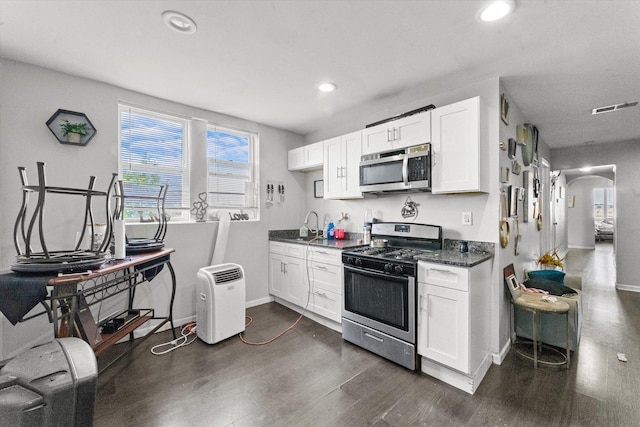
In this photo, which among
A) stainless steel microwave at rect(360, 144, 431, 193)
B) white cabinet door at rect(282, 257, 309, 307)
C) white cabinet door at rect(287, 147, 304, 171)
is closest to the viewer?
stainless steel microwave at rect(360, 144, 431, 193)

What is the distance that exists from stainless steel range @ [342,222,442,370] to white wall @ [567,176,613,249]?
29.1 feet

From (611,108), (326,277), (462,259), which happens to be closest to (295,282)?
(326,277)

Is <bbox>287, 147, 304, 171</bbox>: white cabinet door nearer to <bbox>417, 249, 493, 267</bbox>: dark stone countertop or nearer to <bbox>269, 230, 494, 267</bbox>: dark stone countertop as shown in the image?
<bbox>269, 230, 494, 267</bbox>: dark stone countertop

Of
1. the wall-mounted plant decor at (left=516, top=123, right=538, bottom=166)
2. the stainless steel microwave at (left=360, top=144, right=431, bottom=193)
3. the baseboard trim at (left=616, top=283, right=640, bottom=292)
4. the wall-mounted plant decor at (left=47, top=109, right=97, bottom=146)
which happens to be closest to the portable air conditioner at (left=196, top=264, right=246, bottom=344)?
the wall-mounted plant decor at (left=47, top=109, right=97, bottom=146)

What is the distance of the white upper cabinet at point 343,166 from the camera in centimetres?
319

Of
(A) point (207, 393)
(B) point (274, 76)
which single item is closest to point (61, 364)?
(A) point (207, 393)

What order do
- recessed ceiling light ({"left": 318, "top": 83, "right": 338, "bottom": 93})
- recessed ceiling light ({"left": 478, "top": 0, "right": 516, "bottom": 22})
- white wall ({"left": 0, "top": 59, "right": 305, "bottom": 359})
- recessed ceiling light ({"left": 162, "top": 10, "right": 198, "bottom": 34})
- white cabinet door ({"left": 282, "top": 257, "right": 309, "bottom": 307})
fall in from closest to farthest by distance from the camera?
1. recessed ceiling light ({"left": 478, "top": 0, "right": 516, "bottom": 22})
2. recessed ceiling light ({"left": 162, "top": 10, "right": 198, "bottom": 34})
3. white wall ({"left": 0, "top": 59, "right": 305, "bottom": 359})
4. recessed ceiling light ({"left": 318, "top": 83, "right": 338, "bottom": 93})
5. white cabinet door ({"left": 282, "top": 257, "right": 309, "bottom": 307})

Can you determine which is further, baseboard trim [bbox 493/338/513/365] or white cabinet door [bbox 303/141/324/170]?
white cabinet door [bbox 303/141/324/170]

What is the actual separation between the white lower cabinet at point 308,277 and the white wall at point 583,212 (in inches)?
375

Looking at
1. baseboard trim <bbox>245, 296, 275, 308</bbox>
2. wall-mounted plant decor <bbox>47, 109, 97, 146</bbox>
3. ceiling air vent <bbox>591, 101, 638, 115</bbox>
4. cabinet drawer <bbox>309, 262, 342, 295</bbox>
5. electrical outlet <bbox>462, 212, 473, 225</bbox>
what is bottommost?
baseboard trim <bbox>245, 296, 275, 308</bbox>

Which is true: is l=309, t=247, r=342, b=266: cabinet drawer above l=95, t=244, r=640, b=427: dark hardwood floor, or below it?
above

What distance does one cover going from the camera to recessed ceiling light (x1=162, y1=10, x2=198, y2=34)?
1.68m

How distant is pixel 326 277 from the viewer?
302cm

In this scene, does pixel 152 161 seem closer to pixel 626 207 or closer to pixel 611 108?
pixel 611 108
